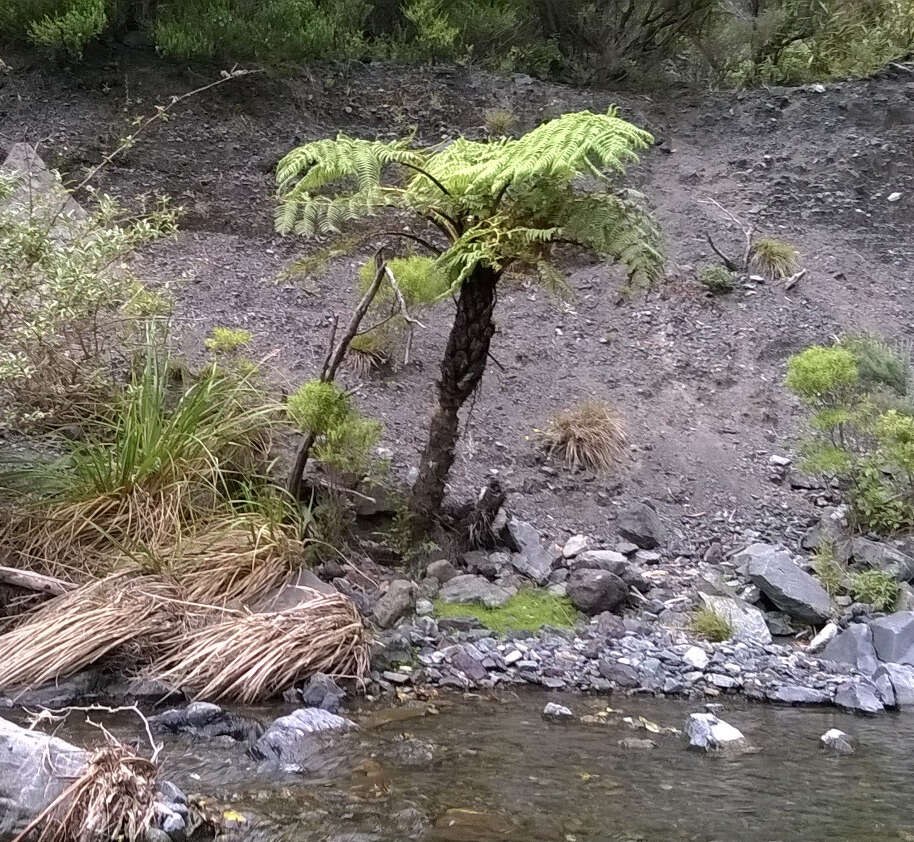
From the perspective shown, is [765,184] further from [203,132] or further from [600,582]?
[600,582]

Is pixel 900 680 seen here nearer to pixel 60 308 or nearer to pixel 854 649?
pixel 854 649

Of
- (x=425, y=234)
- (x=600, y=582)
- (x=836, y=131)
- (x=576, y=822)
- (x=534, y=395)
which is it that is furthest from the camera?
(x=836, y=131)

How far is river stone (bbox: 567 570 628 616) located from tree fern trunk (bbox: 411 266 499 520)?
901 millimetres

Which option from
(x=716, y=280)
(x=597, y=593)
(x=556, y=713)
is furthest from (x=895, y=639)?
(x=716, y=280)

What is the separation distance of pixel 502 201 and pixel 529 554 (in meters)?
2.03

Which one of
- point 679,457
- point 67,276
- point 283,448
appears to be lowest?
point 679,457

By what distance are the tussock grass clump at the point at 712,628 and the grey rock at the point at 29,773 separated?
3.22 meters

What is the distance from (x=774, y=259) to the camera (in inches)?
360

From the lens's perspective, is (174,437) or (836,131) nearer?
(174,437)

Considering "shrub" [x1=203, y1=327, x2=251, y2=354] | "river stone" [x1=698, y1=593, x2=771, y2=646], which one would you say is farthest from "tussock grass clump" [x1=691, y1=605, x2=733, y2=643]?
"shrub" [x1=203, y1=327, x2=251, y2=354]

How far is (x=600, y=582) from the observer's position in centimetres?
509

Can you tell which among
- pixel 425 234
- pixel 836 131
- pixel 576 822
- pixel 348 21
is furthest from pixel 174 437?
pixel 836 131

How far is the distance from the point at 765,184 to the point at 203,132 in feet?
20.4

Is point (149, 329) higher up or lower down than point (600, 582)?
higher up
